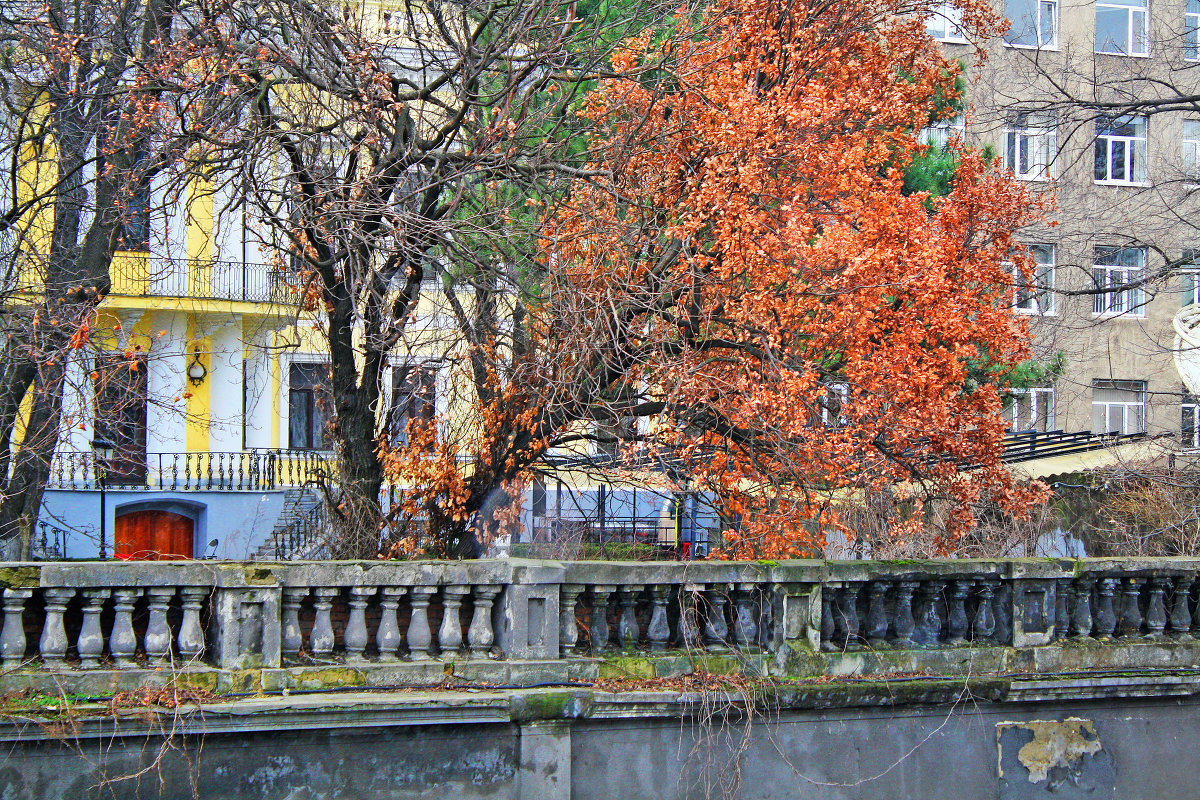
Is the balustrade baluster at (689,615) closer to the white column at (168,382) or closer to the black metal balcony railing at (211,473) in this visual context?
the black metal balcony railing at (211,473)

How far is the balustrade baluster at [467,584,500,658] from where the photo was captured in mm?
6238

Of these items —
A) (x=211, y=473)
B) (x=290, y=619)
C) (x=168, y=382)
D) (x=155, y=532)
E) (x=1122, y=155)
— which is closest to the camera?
(x=290, y=619)

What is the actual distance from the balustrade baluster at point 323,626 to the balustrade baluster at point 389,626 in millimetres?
281

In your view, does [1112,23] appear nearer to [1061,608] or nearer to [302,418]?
[302,418]

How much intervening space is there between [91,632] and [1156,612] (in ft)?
23.4

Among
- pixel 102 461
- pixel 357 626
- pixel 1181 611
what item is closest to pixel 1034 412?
pixel 1181 611

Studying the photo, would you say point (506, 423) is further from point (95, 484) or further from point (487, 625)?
point (95, 484)

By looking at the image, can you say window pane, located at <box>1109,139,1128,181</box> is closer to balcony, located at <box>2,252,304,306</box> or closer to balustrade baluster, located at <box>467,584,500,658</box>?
balcony, located at <box>2,252,304,306</box>

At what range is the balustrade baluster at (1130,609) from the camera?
7438 mm

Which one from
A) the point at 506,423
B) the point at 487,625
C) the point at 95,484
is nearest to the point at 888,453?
the point at 506,423

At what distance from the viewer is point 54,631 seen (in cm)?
555

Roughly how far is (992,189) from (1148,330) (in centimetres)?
1535

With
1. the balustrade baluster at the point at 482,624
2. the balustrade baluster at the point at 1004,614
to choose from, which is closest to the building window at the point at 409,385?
the balustrade baluster at the point at 482,624

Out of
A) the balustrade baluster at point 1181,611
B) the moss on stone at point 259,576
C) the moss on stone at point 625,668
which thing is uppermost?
the moss on stone at point 259,576
